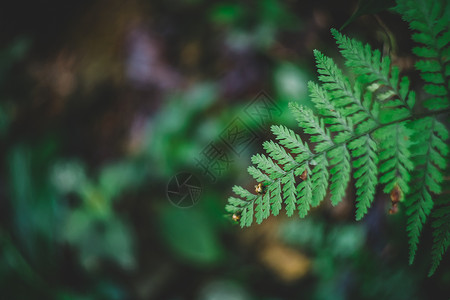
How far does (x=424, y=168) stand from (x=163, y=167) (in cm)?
197

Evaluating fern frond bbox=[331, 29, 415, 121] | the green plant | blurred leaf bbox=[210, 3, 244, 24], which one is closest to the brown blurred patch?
the green plant

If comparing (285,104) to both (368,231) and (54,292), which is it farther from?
(54,292)

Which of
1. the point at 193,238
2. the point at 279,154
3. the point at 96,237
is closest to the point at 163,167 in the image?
the point at 193,238

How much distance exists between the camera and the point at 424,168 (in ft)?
2.56

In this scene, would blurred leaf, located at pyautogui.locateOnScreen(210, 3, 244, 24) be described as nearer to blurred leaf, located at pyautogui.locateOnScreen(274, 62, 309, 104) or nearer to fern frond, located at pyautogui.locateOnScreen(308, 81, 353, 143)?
blurred leaf, located at pyautogui.locateOnScreen(274, 62, 309, 104)

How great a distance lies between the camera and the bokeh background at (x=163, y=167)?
6.70 ft

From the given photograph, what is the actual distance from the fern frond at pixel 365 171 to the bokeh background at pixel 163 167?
32.0 inches

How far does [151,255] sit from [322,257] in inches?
52.7

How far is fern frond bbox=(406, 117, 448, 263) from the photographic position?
767mm

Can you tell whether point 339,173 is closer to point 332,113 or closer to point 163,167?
point 332,113

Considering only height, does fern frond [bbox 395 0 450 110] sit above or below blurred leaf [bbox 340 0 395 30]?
below

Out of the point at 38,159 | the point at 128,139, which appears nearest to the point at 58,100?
the point at 38,159

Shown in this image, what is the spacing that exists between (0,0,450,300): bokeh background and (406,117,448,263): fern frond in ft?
2.86

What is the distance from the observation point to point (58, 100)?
323 centimetres
